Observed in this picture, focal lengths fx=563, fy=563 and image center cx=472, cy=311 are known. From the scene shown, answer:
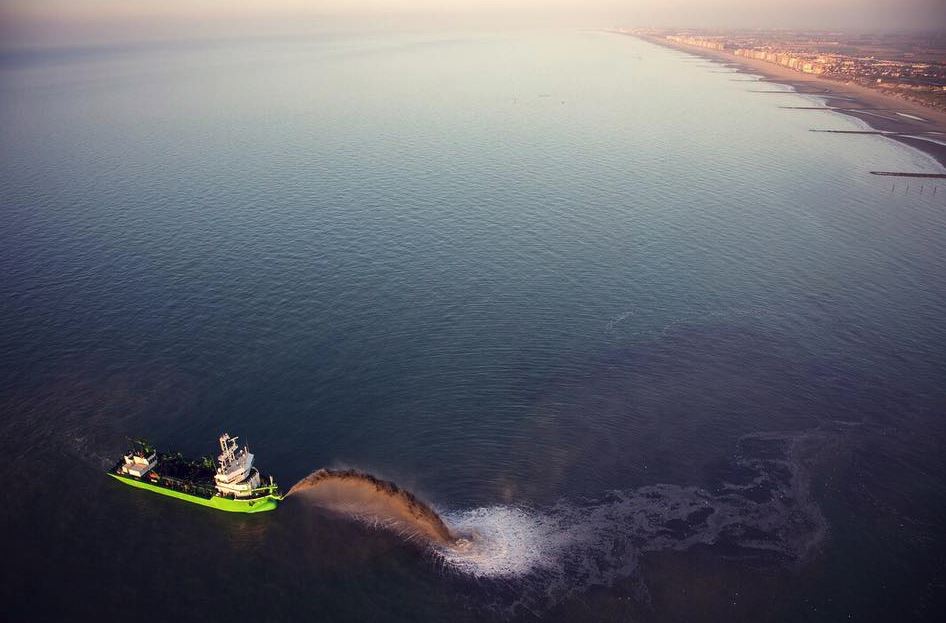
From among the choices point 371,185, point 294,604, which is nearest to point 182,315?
point 294,604

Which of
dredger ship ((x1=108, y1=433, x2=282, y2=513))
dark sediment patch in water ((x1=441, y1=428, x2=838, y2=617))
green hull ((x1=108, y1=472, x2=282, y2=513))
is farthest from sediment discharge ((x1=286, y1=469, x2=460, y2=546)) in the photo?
dredger ship ((x1=108, y1=433, x2=282, y2=513))

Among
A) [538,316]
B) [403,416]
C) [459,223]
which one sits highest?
[459,223]

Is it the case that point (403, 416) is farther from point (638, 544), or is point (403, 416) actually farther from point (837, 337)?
point (837, 337)

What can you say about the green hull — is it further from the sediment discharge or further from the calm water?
the sediment discharge

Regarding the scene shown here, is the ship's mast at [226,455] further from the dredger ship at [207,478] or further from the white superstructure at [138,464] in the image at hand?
the white superstructure at [138,464]

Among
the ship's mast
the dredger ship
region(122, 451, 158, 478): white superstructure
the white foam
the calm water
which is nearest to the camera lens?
the calm water

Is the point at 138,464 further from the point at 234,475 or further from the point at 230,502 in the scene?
the point at 230,502

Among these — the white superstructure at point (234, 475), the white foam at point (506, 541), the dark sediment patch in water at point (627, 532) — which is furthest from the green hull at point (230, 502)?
the dark sediment patch in water at point (627, 532)
